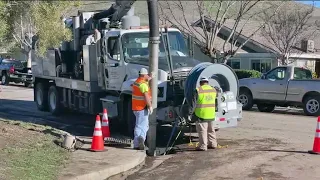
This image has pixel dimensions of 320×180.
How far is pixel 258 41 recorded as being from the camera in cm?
3478

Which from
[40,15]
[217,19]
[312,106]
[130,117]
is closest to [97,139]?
[130,117]

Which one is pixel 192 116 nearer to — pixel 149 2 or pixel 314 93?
pixel 149 2

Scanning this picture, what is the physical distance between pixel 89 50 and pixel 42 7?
238 inches

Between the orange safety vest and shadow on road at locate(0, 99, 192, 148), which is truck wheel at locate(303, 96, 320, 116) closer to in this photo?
shadow on road at locate(0, 99, 192, 148)

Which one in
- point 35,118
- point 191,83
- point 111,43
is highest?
point 111,43

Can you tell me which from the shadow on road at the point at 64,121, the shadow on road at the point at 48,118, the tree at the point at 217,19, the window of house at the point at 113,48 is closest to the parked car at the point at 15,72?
the tree at the point at 217,19

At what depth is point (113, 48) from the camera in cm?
1319

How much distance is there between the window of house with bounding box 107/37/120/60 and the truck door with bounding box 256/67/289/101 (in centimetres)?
777

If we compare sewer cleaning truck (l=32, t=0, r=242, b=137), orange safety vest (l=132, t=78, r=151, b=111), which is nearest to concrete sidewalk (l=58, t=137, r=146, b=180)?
orange safety vest (l=132, t=78, r=151, b=111)

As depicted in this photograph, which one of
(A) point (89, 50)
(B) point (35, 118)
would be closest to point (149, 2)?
(A) point (89, 50)

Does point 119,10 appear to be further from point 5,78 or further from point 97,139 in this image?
point 5,78

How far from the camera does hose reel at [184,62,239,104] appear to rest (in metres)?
11.0

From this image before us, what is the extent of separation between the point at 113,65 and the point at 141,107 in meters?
2.64

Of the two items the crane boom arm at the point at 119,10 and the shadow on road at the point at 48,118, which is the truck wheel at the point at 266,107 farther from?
the crane boom arm at the point at 119,10
